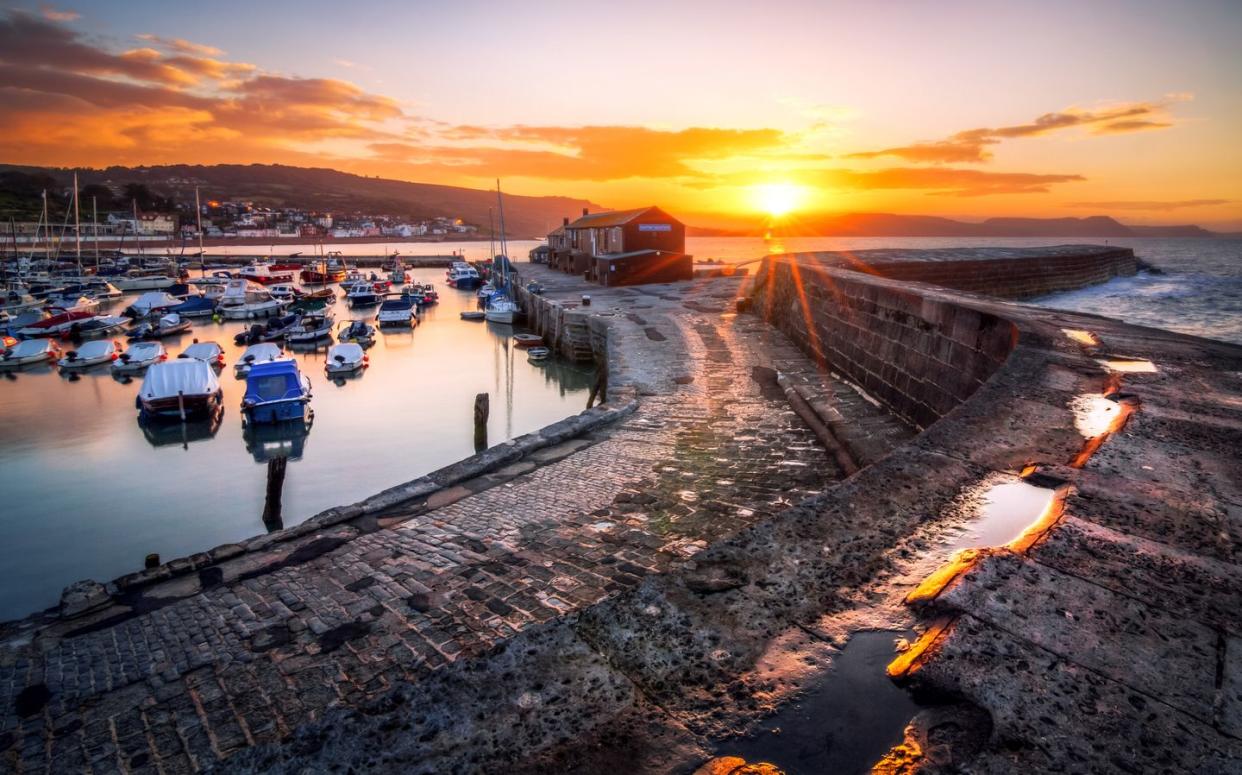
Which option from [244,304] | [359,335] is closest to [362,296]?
[244,304]

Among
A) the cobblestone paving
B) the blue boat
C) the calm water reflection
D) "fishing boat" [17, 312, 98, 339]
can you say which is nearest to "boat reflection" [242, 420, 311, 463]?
the calm water reflection

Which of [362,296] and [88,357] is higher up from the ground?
[362,296]

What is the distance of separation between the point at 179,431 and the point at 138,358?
12.1m

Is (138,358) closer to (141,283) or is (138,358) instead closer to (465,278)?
(141,283)

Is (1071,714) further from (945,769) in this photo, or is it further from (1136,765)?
(945,769)

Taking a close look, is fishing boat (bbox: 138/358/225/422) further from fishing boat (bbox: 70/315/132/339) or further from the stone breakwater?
fishing boat (bbox: 70/315/132/339)

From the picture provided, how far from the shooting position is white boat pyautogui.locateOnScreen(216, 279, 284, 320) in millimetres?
47844

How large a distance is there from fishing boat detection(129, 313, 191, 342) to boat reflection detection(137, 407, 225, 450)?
1911 cm

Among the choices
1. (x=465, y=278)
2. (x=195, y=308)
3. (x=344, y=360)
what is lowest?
(x=344, y=360)

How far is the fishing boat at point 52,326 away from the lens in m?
37.6

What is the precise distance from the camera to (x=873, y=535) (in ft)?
12.5

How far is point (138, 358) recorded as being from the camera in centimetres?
3111

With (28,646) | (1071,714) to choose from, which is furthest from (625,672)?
(28,646)

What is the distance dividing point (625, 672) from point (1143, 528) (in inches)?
121
